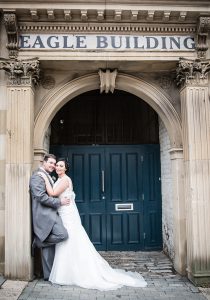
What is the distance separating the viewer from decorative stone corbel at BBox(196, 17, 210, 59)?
5738mm

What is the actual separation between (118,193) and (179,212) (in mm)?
2062

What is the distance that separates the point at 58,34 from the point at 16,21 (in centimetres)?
72

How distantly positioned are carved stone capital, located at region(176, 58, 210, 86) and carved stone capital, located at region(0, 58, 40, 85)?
2496 mm

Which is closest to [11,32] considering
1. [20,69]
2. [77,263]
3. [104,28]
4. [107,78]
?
[20,69]

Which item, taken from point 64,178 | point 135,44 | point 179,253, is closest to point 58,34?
point 135,44

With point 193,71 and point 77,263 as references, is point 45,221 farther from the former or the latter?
point 193,71

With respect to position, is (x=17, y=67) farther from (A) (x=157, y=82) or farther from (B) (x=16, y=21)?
(A) (x=157, y=82)

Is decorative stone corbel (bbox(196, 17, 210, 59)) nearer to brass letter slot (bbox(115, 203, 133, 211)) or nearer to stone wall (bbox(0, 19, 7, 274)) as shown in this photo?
stone wall (bbox(0, 19, 7, 274))

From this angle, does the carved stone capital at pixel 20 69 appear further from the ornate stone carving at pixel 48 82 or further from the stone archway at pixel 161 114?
the stone archway at pixel 161 114

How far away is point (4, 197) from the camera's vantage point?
19.3ft

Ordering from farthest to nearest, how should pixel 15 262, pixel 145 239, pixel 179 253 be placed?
1. pixel 145 239
2. pixel 179 253
3. pixel 15 262

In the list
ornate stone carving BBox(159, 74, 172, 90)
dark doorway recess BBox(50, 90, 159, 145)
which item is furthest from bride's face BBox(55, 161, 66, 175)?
ornate stone carving BBox(159, 74, 172, 90)

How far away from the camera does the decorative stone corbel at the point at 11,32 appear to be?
556 centimetres

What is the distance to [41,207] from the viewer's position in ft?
18.9
